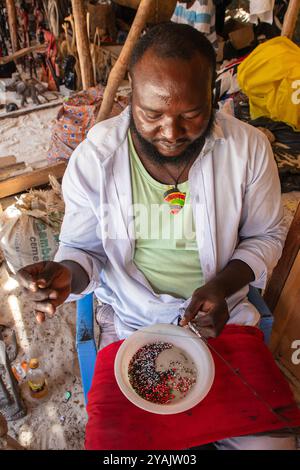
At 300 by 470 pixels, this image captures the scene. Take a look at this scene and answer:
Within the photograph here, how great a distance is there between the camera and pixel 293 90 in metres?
3.03

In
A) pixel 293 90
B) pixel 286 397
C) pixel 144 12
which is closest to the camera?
pixel 286 397

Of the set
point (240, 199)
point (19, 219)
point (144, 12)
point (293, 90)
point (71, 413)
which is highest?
point (144, 12)

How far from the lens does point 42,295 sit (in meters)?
1.08

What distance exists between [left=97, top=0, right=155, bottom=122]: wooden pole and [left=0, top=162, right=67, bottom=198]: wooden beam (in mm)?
530

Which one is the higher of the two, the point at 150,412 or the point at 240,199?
the point at 240,199

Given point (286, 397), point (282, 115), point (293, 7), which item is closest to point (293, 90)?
point (282, 115)

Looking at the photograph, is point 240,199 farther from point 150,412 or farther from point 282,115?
point 282,115

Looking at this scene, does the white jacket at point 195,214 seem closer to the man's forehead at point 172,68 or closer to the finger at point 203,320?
the finger at point 203,320

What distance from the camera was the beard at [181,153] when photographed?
1.23 meters

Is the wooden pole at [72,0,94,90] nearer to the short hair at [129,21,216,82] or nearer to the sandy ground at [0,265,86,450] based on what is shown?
the sandy ground at [0,265,86,450]

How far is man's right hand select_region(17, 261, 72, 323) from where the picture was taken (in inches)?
42.4

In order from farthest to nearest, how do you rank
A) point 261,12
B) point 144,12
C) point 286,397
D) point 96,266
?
1. point 261,12
2. point 144,12
3. point 96,266
4. point 286,397

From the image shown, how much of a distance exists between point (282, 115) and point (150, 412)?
2.75m

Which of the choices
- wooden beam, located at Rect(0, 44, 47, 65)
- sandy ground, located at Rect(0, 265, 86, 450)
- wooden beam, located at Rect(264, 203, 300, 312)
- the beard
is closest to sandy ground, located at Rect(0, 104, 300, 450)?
sandy ground, located at Rect(0, 265, 86, 450)
